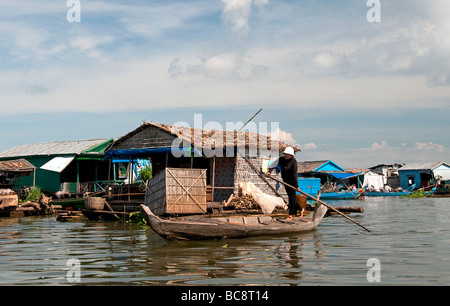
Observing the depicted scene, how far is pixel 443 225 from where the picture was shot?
1364cm

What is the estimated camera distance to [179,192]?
13.0 meters

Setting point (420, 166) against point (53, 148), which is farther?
point (420, 166)

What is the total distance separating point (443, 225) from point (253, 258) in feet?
26.4

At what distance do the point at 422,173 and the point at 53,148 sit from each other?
30.7 metres

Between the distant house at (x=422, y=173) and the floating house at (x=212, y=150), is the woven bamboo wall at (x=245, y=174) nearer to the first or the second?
the floating house at (x=212, y=150)

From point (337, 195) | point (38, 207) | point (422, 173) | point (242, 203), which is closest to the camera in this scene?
point (242, 203)

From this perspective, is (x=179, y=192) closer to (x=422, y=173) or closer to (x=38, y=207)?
(x=38, y=207)

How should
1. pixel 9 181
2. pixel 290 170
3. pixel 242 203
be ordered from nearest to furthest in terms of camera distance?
pixel 290 170
pixel 242 203
pixel 9 181

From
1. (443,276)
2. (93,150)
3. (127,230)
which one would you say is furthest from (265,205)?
(93,150)

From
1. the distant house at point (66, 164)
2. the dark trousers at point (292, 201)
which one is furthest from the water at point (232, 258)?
the distant house at point (66, 164)

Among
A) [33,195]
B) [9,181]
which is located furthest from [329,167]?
[9,181]

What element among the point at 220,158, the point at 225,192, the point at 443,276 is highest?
the point at 220,158
